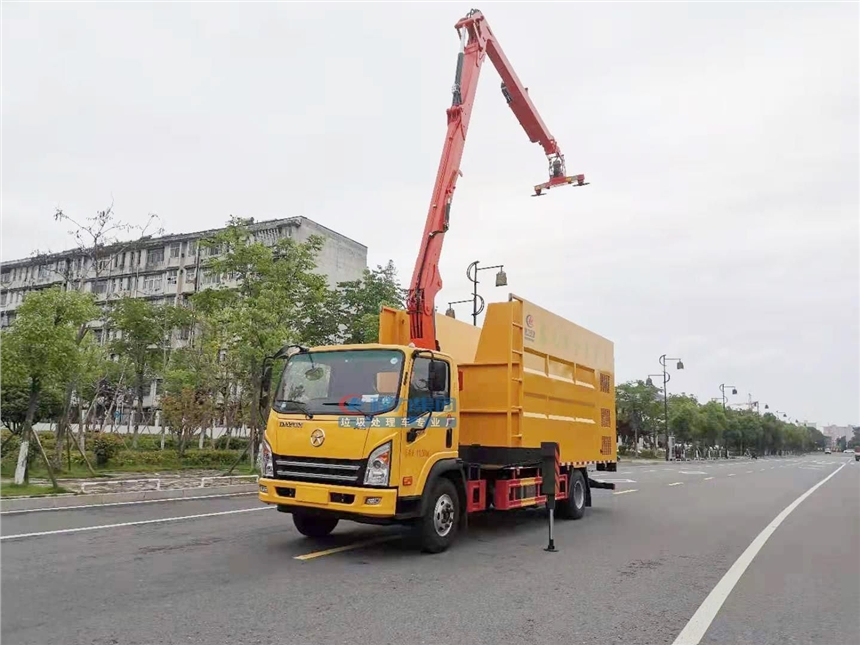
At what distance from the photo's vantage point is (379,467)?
7.16m

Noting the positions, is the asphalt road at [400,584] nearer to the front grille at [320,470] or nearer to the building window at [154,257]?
the front grille at [320,470]

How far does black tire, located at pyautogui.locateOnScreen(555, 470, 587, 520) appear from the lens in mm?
11469

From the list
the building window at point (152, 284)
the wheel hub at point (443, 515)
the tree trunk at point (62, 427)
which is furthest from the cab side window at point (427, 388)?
the building window at point (152, 284)

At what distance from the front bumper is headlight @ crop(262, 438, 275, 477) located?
0.11 meters

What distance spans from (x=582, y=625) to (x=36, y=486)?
13.4 metres

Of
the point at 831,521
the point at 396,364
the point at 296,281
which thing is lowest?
the point at 831,521

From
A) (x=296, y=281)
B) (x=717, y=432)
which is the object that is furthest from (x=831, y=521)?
(x=717, y=432)

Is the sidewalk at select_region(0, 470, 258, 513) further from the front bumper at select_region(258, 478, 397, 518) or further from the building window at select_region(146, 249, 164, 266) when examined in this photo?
the building window at select_region(146, 249, 164, 266)

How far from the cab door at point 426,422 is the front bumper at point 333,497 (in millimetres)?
277

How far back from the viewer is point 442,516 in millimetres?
7988

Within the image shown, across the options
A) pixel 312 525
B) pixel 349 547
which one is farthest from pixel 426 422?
pixel 312 525

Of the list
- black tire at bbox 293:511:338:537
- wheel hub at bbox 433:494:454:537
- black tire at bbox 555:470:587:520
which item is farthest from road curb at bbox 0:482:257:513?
black tire at bbox 555:470:587:520

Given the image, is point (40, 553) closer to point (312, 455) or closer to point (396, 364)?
point (312, 455)

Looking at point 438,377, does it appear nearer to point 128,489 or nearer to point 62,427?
point 128,489
